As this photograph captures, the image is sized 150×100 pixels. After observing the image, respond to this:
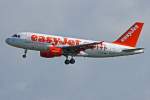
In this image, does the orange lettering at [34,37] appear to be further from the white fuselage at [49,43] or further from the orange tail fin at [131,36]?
the orange tail fin at [131,36]

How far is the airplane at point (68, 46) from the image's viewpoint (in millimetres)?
129500

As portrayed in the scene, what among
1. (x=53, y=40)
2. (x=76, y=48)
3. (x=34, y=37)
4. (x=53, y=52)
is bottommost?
(x=53, y=52)

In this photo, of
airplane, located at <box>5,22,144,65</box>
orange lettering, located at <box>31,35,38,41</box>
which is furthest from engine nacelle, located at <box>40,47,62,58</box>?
orange lettering, located at <box>31,35,38,41</box>

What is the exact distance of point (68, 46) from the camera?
132 m

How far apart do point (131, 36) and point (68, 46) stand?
19.3m

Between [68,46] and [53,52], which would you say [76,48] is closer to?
[68,46]

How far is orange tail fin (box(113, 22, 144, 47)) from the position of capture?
14400 centimetres

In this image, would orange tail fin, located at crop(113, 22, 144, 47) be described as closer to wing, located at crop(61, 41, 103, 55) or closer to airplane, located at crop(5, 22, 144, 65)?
airplane, located at crop(5, 22, 144, 65)

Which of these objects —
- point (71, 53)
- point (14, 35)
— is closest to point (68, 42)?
point (71, 53)

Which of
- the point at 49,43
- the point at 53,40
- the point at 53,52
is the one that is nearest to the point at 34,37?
the point at 49,43

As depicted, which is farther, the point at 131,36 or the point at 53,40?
the point at 131,36

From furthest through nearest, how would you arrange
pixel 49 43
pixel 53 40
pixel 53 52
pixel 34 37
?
pixel 53 40 < pixel 49 43 < pixel 34 37 < pixel 53 52

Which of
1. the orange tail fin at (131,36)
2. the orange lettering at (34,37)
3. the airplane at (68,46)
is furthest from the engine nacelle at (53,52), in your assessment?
the orange tail fin at (131,36)

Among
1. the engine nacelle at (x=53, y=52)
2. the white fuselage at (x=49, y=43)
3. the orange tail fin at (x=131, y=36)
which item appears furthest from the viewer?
the orange tail fin at (x=131, y=36)
